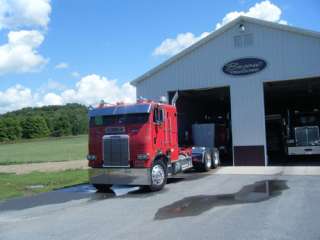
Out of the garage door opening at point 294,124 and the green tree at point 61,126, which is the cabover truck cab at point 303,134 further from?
the green tree at point 61,126

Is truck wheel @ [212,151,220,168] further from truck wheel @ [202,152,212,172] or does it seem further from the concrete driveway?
the concrete driveway

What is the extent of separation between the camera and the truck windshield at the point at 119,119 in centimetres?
1383

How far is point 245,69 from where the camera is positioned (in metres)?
21.2

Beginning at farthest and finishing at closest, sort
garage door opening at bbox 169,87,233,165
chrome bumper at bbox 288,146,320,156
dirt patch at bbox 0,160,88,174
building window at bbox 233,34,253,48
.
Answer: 1. dirt patch at bbox 0,160,88,174
2. garage door opening at bbox 169,87,233,165
3. chrome bumper at bbox 288,146,320,156
4. building window at bbox 233,34,253,48

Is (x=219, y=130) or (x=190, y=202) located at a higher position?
(x=219, y=130)

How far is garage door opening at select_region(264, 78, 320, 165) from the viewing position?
914 inches

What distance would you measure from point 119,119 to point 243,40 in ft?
32.8

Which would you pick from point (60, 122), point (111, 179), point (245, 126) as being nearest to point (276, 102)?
point (245, 126)

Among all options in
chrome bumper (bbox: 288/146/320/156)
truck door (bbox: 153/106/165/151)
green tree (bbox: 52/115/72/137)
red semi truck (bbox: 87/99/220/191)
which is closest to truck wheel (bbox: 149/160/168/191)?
red semi truck (bbox: 87/99/220/191)

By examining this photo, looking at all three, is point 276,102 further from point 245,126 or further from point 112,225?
point 112,225

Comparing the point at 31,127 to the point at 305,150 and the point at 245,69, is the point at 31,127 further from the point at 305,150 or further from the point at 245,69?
the point at 245,69

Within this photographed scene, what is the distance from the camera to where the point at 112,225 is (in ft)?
28.7

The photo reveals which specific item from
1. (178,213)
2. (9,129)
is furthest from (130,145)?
(9,129)

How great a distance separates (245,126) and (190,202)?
35.2ft
